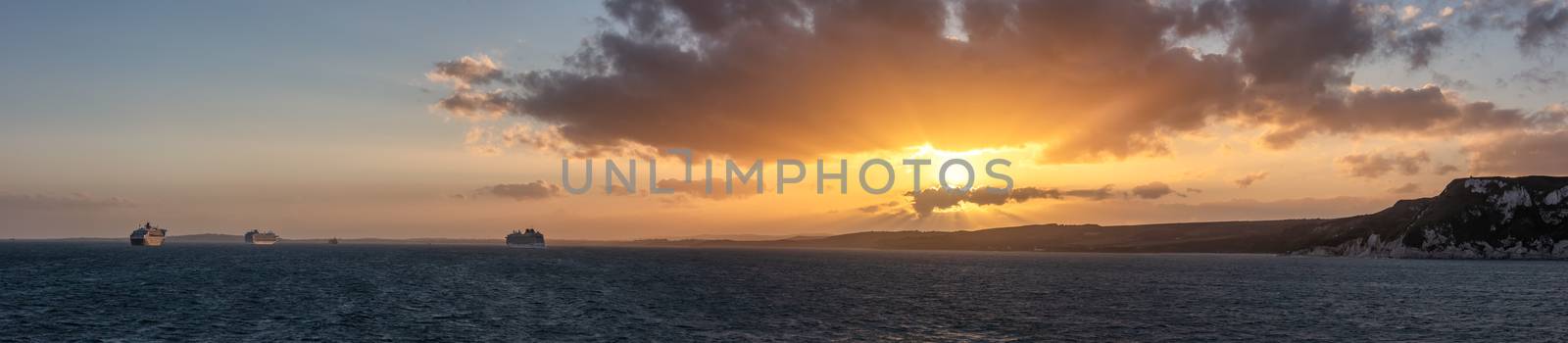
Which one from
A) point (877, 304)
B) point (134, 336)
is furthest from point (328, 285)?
point (877, 304)

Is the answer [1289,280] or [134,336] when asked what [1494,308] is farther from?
[134,336]

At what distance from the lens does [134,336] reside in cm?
6481

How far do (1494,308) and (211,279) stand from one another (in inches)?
6234

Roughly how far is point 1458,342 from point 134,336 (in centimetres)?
9783

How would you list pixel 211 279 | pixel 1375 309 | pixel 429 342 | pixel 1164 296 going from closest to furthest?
pixel 429 342
pixel 1375 309
pixel 1164 296
pixel 211 279

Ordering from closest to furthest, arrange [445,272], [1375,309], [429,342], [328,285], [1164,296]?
1. [429,342]
2. [1375,309]
3. [1164,296]
4. [328,285]
5. [445,272]

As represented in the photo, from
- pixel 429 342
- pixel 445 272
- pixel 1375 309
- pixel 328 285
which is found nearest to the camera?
pixel 429 342

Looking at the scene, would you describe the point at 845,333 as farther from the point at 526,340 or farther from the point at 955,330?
the point at 526,340

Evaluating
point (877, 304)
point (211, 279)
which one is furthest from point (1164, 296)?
point (211, 279)

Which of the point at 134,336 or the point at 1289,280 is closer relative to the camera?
the point at 134,336

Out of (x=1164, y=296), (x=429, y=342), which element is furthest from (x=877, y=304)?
(x=429, y=342)

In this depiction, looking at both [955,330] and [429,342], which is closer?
[429,342]

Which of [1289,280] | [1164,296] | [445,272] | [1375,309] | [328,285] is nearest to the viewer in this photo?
[1375,309]

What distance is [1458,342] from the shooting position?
67.1 metres
